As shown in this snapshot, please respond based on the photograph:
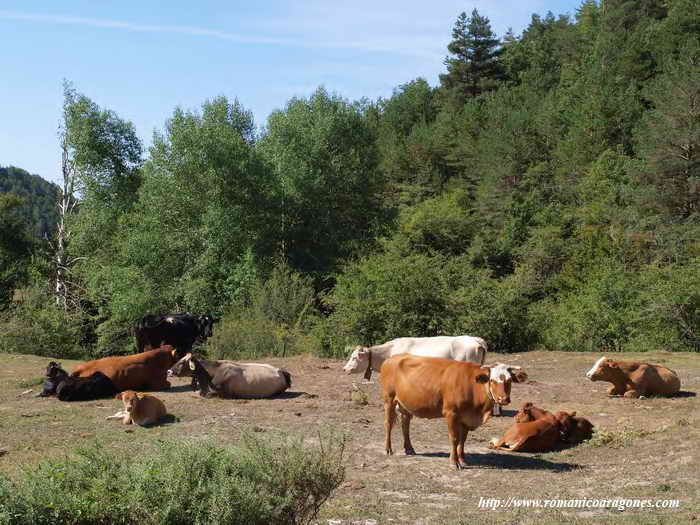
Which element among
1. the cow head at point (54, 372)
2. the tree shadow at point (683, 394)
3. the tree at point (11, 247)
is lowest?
the tree shadow at point (683, 394)

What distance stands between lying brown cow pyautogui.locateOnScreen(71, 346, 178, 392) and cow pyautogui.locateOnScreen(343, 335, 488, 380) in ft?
13.7

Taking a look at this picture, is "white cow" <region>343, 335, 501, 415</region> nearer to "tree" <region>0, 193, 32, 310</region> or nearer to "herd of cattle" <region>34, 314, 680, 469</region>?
"herd of cattle" <region>34, 314, 680, 469</region>

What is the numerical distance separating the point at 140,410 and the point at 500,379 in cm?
606

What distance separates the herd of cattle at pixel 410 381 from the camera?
968cm

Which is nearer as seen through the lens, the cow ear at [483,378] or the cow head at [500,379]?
the cow head at [500,379]

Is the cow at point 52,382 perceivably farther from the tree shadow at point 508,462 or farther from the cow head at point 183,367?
the tree shadow at point 508,462

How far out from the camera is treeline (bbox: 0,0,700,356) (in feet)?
81.5

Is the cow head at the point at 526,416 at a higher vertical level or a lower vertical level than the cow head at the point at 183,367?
lower

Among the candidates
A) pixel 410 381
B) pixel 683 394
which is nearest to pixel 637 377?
pixel 683 394

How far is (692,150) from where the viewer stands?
129 feet

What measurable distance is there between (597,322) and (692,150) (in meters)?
18.6

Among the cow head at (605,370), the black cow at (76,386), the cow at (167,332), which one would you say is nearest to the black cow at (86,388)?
the black cow at (76,386)

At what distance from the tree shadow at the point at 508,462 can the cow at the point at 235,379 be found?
5025 millimetres

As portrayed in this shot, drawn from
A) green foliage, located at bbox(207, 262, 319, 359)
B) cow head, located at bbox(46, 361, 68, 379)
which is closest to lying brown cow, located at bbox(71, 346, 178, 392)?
cow head, located at bbox(46, 361, 68, 379)
